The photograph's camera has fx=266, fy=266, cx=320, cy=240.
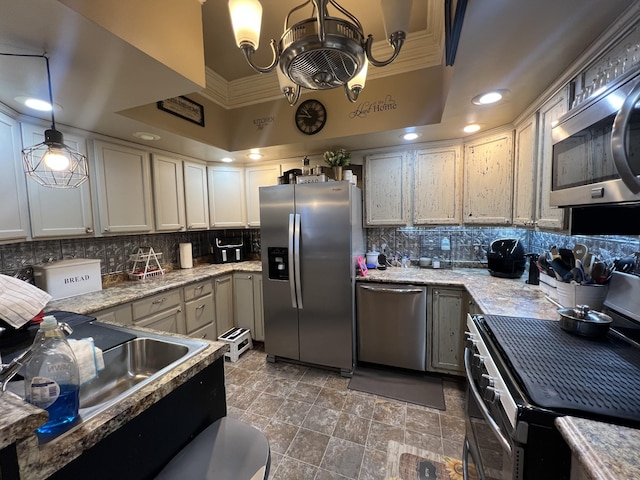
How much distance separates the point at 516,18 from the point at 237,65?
228 centimetres

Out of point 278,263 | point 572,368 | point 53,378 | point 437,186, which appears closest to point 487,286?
point 437,186

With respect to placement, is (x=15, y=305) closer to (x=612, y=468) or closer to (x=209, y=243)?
(x=612, y=468)

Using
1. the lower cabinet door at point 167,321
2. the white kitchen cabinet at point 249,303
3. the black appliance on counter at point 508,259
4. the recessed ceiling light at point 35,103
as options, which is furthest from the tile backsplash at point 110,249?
the black appliance on counter at point 508,259

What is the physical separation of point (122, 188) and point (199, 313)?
1396 millimetres

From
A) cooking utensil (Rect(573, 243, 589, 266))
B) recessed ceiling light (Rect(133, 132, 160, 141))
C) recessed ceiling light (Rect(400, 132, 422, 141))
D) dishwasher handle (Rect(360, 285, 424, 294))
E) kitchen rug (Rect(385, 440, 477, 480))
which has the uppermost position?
recessed ceiling light (Rect(400, 132, 422, 141))

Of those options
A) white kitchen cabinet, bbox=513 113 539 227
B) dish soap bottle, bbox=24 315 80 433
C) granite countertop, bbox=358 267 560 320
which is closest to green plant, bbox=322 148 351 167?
granite countertop, bbox=358 267 560 320

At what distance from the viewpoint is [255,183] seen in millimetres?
3336

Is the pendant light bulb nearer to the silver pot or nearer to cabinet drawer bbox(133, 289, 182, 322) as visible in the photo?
cabinet drawer bbox(133, 289, 182, 322)

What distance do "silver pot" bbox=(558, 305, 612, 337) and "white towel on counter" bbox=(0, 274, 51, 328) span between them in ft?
7.85

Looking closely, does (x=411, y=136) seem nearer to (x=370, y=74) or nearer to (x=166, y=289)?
(x=370, y=74)

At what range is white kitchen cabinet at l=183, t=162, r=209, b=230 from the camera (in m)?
3.03

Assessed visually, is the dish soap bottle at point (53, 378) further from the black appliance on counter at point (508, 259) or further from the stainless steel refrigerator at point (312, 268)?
the black appliance on counter at point (508, 259)

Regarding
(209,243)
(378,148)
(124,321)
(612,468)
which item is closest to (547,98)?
(378,148)

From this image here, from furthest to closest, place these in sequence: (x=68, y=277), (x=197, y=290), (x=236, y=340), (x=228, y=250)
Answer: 1. (x=228, y=250)
2. (x=236, y=340)
3. (x=197, y=290)
4. (x=68, y=277)
